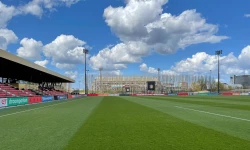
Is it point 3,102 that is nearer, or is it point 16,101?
point 3,102

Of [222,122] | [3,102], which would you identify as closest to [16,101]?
[3,102]

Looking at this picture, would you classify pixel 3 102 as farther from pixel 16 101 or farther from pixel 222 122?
pixel 222 122

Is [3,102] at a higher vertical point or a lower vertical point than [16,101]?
higher

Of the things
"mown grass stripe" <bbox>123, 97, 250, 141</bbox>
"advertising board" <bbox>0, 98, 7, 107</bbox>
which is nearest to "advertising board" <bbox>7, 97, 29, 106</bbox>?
"advertising board" <bbox>0, 98, 7, 107</bbox>

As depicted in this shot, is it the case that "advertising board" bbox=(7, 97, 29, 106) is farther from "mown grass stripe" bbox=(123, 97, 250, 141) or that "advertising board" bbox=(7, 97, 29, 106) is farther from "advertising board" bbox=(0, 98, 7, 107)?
"mown grass stripe" bbox=(123, 97, 250, 141)

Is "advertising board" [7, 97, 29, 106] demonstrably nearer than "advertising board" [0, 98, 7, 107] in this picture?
No

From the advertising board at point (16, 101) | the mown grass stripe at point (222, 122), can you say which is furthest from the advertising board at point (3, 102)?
the mown grass stripe at point (222, 122)

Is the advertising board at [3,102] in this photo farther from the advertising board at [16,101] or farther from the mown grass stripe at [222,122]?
the mown grass stripe at [222,122]

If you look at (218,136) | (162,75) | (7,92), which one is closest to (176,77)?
(162,75)

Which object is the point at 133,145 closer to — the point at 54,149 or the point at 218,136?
the point at 54,149

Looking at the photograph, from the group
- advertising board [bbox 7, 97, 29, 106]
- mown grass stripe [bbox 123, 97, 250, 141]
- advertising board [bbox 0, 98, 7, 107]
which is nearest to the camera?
mown grass stripe [bbox 123, 97, 250, 141]

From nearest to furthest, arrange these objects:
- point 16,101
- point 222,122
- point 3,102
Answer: point 222,122
point 3,102
point 16,101

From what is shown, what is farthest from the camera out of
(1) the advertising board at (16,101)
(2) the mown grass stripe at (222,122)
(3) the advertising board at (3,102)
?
(1) the advertising board at (16,101)

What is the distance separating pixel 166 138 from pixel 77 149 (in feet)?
9.63
